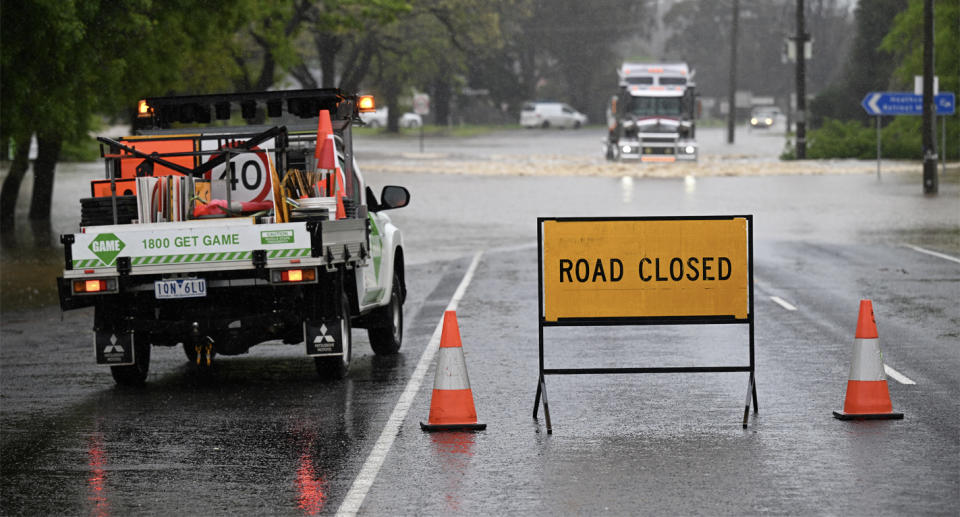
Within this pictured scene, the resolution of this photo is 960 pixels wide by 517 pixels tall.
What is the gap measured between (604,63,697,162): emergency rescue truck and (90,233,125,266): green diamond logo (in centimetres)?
4389

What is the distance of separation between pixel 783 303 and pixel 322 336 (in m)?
7.15

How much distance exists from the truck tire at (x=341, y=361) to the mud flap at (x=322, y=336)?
0.17m

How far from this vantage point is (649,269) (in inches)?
412

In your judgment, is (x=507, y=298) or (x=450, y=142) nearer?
(x=507, y=298)

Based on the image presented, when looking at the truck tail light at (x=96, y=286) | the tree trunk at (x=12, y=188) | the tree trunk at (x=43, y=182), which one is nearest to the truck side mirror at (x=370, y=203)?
the truck tail light at (x=96, y=286)

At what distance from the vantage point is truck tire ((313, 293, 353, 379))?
12352 millimetres

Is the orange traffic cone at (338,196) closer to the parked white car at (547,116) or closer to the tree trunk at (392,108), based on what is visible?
the tree trunk at (392,108)

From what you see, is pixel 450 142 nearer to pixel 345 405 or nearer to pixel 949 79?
pixel 949 79

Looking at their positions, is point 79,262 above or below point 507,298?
above

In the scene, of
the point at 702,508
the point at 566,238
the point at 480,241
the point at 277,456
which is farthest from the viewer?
the point at 480,241

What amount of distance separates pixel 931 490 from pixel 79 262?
→ 21.5 feet

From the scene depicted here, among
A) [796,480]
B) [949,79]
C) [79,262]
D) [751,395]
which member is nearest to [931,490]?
[796,480]

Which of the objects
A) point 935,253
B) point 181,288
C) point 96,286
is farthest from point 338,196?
point 935,253

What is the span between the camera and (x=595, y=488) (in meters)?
8.41
